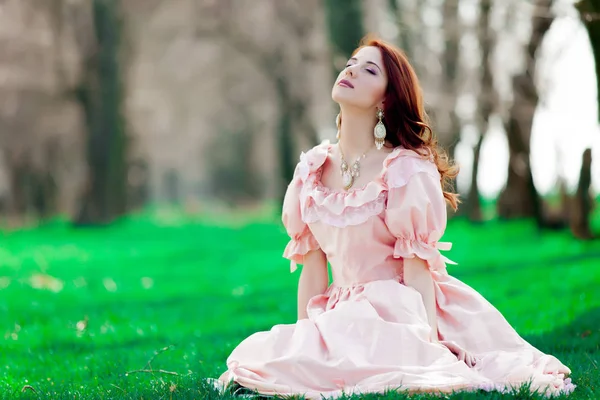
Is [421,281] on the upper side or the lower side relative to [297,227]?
lower

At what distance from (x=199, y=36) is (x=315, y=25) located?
11.6 feet

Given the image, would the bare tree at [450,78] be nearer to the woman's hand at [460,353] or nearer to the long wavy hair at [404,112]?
the long wavy hair at [404,112]

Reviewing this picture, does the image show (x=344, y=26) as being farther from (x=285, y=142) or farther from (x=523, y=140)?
(x=285, y=142)

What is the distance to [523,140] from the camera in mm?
16828

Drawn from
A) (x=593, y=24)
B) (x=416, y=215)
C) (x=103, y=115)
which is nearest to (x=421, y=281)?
(x=416, y=215)

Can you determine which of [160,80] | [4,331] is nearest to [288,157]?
[160,80]

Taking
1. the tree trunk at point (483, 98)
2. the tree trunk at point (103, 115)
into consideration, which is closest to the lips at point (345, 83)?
the tree trunk at point (483, 98)

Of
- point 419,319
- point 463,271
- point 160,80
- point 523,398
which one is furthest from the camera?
point 160,80

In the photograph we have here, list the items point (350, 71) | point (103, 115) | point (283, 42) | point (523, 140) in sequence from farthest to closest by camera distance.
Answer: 1. point (103, 115)
2. point (283, 42)
3. point (523, 140)
4. point (350, 71)

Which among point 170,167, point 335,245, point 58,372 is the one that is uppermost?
point 335,245

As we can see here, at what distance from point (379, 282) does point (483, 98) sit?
562 inches

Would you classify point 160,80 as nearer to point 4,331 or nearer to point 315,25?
point 315,25

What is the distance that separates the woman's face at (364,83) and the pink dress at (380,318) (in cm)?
30

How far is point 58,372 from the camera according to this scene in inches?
210
